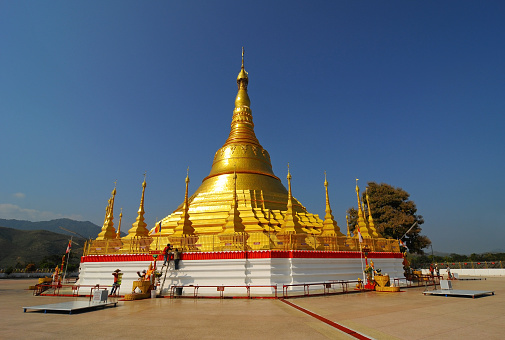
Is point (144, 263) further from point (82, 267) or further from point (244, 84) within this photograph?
point (244, 84)

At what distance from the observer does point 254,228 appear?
79.4 feet

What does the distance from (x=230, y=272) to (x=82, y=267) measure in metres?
11.7

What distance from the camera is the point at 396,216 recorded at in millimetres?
38125

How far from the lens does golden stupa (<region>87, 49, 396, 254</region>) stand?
17922 millimetres

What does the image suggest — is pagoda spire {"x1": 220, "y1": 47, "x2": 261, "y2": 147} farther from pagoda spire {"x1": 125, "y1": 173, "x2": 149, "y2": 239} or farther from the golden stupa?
pagoda spire {"x1": 125, "y1": 173, "x2": 149, "y2": 239}

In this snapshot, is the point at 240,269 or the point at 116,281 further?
the point at 240,269

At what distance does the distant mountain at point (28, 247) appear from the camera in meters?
90.4

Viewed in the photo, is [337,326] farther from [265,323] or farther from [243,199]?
[243,199]

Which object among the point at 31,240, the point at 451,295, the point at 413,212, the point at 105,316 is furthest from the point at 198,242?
the point at 31,240

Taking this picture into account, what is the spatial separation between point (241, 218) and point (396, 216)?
25.5 m

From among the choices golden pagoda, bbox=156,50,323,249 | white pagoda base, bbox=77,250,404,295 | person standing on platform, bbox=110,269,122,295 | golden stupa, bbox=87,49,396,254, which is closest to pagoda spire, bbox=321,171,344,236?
golden stupa, bbox=87,49,396,254

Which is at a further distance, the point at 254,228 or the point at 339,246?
the point at 254,228

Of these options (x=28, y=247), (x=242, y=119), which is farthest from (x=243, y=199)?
(x=28, y=247)

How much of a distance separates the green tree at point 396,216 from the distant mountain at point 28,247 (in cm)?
8072
